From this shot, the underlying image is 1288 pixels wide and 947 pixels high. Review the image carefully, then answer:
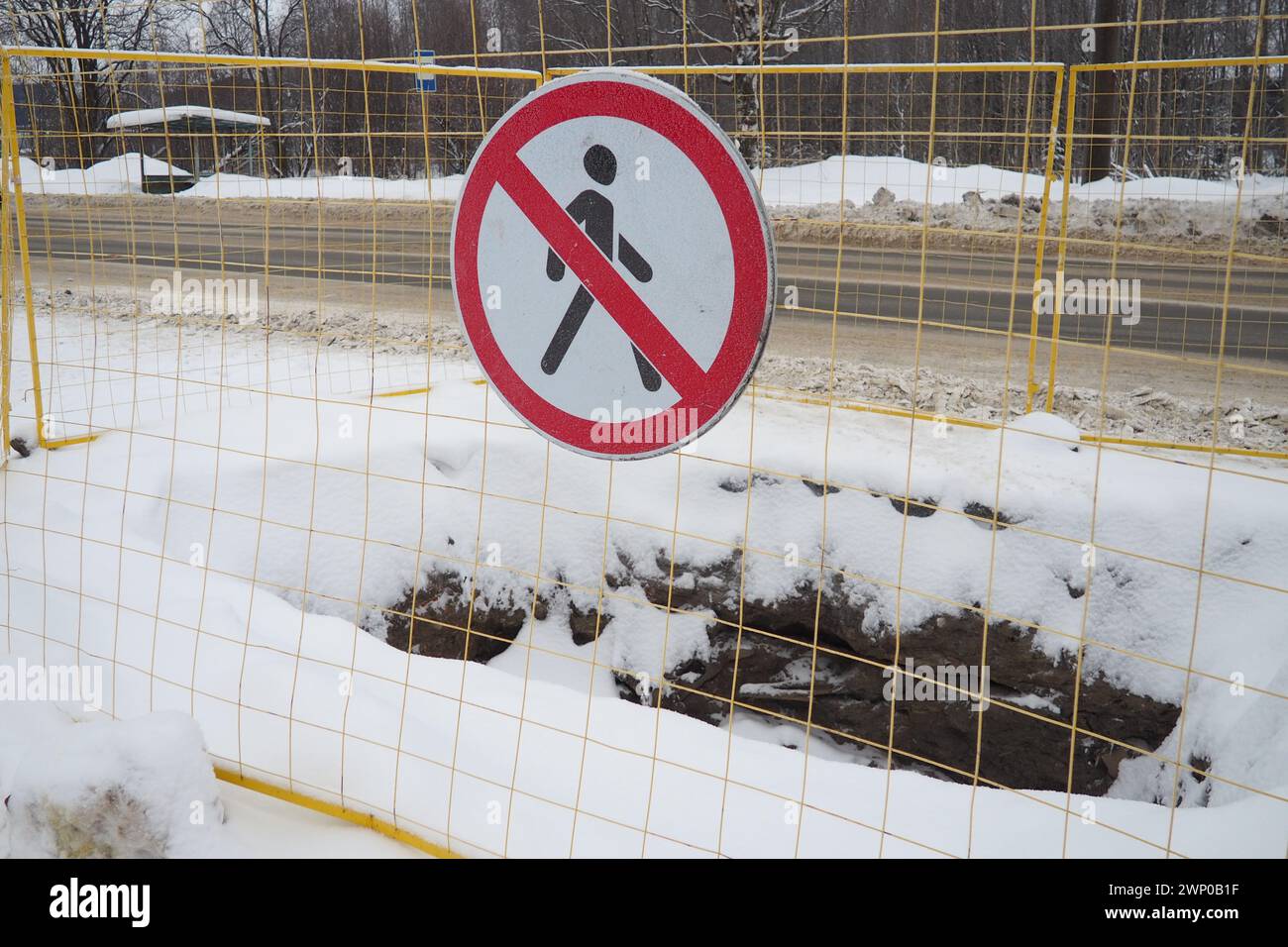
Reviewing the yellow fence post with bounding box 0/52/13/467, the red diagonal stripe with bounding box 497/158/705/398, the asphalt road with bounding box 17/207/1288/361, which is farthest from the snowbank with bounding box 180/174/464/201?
the red diagonal stripe with bounding box 497/158/705/398

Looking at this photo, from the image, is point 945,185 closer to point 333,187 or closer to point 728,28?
point 333,187

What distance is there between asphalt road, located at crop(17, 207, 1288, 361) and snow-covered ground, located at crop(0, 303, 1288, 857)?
1.65 metres

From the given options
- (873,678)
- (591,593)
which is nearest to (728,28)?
(591,593)

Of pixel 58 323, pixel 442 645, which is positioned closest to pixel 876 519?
pixel 442 645

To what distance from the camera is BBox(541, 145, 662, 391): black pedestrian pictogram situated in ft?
7.55

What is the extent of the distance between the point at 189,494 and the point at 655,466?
2.80 meters

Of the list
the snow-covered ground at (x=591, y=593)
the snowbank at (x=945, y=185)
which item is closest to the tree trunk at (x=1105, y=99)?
the snowbank at (x=945, y=185)

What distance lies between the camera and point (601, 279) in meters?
2.35

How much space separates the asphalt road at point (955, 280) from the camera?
32.1 feet

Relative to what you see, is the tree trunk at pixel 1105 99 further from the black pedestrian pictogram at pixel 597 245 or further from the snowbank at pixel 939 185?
the black pedestrian pictogram at pixel 597 245

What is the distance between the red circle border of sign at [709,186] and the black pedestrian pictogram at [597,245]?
0.09 meters

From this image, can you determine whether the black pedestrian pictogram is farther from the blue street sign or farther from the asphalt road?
the asphalt road
